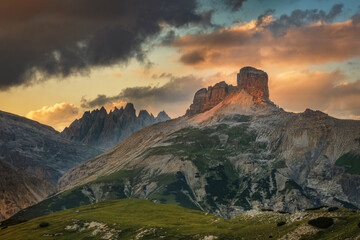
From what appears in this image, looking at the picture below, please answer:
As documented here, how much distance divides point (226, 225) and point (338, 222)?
128 feet

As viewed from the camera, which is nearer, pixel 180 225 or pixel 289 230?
pixel 289 230

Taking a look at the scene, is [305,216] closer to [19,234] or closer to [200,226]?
[200,226]

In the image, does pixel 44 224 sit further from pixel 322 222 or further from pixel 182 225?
pixel 322 222

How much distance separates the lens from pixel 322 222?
71.9 m

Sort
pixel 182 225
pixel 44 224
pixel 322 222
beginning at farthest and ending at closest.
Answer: pixel 44 224 → pixel 182 225 → pixel 322 222

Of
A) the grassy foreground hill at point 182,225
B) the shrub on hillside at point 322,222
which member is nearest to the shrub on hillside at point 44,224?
the grassy foreground hill at point 182,225

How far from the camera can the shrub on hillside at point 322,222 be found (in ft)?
234

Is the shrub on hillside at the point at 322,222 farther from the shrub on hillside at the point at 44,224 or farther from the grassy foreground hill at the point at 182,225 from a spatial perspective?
the shrub on hillside at the point at 44,224

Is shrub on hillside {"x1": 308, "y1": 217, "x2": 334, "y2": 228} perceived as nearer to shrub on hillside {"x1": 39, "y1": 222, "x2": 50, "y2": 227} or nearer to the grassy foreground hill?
the grassy foreground hill

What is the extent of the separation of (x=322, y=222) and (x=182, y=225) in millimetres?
52221

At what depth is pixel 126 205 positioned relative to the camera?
16738cm

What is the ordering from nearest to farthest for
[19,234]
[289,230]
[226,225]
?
[289,230], [226,225], [19,234]

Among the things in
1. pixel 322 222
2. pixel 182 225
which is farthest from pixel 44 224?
pixel 322 222

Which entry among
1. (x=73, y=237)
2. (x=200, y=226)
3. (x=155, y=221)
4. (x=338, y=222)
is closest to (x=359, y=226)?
(x=338, y=222)
